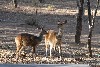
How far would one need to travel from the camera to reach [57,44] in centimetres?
1249

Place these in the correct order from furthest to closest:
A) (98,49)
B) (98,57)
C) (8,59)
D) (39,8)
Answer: (39,8), (98,49), (98,57), (8,59)

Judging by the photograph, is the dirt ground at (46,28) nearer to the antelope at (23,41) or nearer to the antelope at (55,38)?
the antelope at (23,41)

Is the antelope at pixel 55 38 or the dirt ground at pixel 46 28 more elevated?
the antelope at pixel 55 38

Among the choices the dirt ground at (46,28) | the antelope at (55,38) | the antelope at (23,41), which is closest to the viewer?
the antelope at (55,38)

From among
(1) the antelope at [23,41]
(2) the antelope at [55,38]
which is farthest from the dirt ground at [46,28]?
(2) the antelope at [55,38]

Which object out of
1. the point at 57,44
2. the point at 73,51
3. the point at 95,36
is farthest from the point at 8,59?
the point at 95,36

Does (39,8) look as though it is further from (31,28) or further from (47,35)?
(47,35)

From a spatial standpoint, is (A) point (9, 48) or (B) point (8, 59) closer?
(B) point (8, 59)

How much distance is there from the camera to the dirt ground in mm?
12250

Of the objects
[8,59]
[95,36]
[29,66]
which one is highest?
[29,66]

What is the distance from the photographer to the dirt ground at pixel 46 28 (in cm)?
1225

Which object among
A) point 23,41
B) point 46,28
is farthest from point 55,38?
point 46,28

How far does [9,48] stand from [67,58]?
3.09 metres

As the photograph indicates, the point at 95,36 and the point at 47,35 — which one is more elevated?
the point at 47,35
